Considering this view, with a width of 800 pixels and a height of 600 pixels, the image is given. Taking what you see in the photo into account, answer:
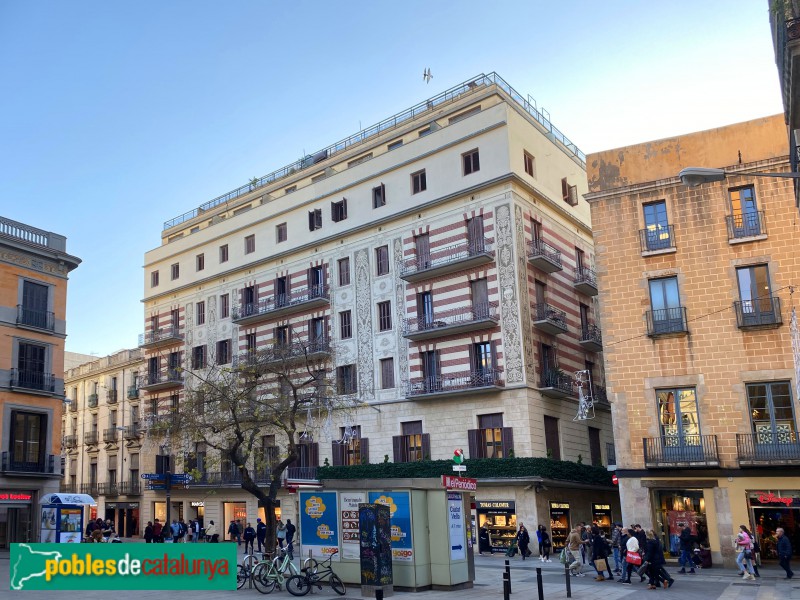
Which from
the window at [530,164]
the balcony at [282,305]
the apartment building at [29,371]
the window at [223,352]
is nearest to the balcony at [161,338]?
the window at [223,352]

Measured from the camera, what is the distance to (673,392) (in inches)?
1157

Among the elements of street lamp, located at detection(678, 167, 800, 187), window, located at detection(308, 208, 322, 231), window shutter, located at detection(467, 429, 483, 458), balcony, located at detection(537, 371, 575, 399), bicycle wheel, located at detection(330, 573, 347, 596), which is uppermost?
window, located at detection(308, 208, 322, 231)

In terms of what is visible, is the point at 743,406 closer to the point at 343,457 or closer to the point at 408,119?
the point at 343,457

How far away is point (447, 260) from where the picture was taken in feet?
131

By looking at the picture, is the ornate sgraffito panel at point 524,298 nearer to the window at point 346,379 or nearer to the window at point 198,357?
the window at point 346,379

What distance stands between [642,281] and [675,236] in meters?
2.04

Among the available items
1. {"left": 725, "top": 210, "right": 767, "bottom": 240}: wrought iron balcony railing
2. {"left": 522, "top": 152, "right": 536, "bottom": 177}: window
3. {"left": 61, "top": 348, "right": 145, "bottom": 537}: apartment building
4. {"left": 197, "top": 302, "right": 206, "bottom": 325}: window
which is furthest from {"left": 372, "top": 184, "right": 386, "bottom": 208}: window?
{"left": 61, "top": 348, "right": 145, "bottom": 537}: apartment building

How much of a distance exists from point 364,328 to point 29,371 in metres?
16.7

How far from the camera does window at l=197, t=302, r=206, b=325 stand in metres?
53.0

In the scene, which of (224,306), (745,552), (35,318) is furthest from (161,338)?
(745,552)

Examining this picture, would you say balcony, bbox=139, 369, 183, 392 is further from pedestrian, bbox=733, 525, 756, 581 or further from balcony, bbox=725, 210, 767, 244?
pedestrian, bbox=733, 525, 756, 581

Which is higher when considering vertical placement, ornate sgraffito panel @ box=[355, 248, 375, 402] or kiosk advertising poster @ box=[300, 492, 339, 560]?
ornate sgraffito panel @ box=[355, 248, 375, 402]

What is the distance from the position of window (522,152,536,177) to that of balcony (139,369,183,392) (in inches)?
1048

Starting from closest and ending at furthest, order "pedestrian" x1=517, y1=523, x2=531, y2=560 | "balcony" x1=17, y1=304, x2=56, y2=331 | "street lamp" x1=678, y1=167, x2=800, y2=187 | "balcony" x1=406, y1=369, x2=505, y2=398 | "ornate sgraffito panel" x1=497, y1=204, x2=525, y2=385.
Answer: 1. "street lamp" x1=678, y1=167, x2=800, y2=187
2. "pedestrian" x1=517, y1=523, x2=531, y2=560
3. "ornate sgraffito panel" x1=497, y1=204, x2=525, y2=385
4. "balcony" x1=406, y1=369, x2=505, y2=398
5. "balcony" x1=17, y1=304, x2=56, y2=331
